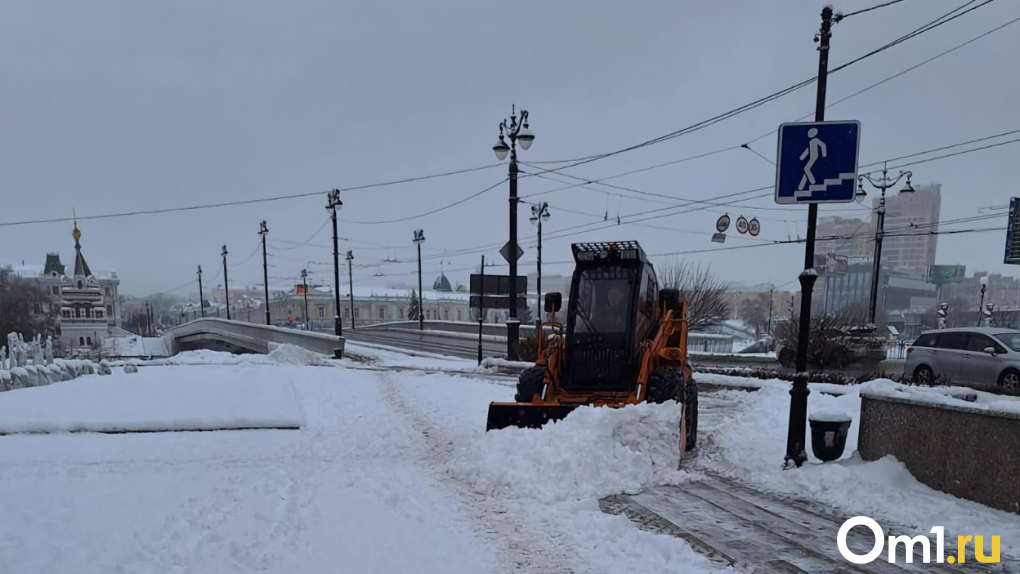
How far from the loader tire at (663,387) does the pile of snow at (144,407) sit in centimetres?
594

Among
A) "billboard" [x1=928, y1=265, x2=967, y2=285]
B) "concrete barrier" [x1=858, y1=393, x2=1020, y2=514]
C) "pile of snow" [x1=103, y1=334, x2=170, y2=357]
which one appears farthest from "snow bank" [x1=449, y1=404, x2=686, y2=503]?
"pile of snow" [x1=103, y1=334, x2=170, y2=357]

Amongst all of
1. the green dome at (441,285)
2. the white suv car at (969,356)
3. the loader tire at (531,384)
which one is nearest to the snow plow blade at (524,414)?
the loader tire at (531,384)

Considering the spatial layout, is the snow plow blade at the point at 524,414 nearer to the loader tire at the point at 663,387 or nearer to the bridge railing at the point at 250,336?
the loader tire at the point at 663,387

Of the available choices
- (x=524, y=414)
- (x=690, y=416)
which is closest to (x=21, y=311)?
(x=524, y=414)

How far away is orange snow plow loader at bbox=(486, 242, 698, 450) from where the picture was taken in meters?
7.38

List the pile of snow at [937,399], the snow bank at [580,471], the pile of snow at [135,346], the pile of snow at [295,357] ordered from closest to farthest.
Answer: the snow bank at [580,471], the pile of snow at [937,399], the pile of snow at [295,357], the pile of snow at [135,346]

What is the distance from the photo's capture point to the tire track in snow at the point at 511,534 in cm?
443

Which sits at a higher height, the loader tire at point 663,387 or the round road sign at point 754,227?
the round road sign at point 754,227

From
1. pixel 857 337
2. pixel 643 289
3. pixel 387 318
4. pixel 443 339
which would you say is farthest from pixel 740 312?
pixel 643 289

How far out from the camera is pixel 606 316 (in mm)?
7953

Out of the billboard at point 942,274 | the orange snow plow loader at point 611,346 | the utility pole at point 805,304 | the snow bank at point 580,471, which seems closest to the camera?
the snow bank at point 580,471

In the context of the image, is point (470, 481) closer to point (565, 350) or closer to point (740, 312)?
point (565, 350)

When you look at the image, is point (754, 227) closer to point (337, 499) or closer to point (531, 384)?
point (531, 384)

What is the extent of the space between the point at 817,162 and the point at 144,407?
36.9 ft
